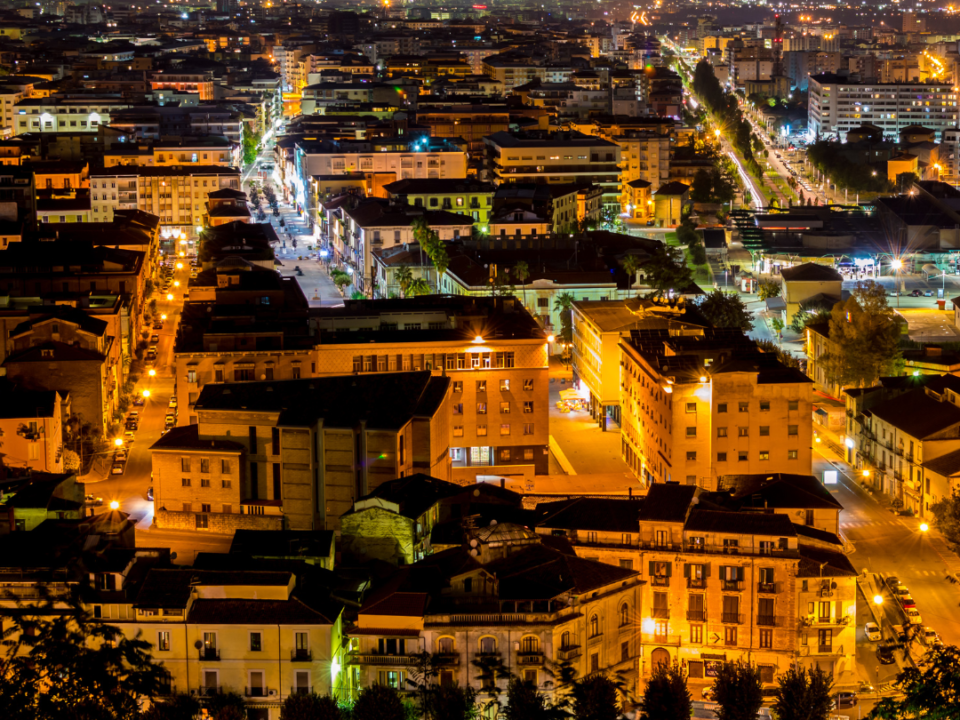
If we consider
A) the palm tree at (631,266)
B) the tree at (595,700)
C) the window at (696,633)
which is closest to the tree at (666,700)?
the tree at (595,700)

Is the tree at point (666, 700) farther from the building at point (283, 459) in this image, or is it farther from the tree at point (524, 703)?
the building at point (283, 459)

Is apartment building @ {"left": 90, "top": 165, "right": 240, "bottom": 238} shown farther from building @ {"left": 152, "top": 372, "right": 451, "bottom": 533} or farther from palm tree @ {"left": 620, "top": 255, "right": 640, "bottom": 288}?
building @ {"left": 152, "top": 372, "right": 451, "bottom": 533}

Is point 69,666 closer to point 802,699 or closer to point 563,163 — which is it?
point 802,699

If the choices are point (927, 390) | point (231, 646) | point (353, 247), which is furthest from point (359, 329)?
point (353, 247)

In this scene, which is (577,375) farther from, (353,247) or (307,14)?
(307,14)

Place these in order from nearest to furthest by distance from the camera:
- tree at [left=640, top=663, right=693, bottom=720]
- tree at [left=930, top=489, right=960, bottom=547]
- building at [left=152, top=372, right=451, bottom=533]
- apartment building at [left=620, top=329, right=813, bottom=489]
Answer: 1. tree at [left=640, top=663, right=693, bottom=720]
2. tree at [left=930, top=489, right=960, bottom=547]
3. building at [left=152, top=372, right=451, bottom=533]
4. apartment building at [left=620, top=329, right=813, bottom=489]

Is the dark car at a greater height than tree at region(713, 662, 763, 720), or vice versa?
tree at region(713, 662, 763, 720)

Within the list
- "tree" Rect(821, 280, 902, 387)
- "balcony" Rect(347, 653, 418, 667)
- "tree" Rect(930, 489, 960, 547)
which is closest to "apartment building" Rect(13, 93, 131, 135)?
"tree" Rect(821, 280, 902, 387)
